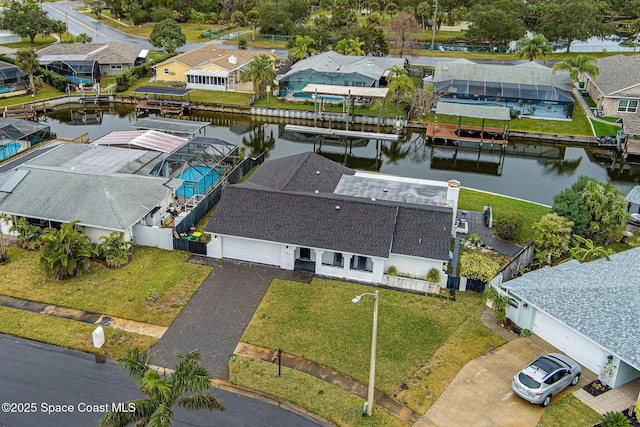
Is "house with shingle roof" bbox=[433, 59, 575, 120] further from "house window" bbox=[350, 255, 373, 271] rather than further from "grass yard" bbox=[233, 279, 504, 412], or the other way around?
"grass yard" bbox=[233, 279, 504, 412]

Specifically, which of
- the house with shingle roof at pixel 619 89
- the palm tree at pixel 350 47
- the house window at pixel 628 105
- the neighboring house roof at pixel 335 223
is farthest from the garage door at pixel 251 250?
the palm tree at pixel 350 47

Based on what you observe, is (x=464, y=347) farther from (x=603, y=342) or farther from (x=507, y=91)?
(x=507, y=91)

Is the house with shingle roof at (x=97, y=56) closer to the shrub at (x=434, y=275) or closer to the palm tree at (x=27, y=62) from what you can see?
the palm tree at (x=27, y=62)

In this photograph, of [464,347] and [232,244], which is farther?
[232,244]

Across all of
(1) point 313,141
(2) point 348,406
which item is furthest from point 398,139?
(2) point 348,406

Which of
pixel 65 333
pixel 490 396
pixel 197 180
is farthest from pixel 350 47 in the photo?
pixel 490 396
